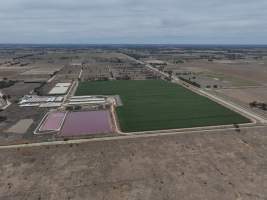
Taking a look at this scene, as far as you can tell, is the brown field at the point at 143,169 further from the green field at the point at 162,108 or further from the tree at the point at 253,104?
the tree at the point at 253,104

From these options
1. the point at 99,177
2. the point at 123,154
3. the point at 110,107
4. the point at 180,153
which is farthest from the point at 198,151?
the point at 110,107

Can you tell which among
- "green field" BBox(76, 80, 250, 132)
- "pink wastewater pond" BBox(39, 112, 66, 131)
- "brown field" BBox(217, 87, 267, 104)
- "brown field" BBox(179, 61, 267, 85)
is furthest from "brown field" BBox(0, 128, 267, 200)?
"brown field" BBox(179, 61, 267, 85)

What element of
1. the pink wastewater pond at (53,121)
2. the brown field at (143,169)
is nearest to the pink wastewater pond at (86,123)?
the pink wastewater pond at (53,121)

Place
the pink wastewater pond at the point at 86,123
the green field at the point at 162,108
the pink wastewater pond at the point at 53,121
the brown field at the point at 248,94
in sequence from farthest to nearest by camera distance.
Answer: the brown field at the point at 248,94
the green field at the point at 162,108
the pink wastewater pond at the point at 53,121
the pink wastewater pond at the point at 86,123

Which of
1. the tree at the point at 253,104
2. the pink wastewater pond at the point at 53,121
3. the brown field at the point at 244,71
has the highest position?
the tree at the point at 253,104

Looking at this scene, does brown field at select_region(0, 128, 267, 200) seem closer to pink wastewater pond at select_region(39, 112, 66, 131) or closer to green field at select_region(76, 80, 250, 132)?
green field at select_region(76, 80, 250, 132)

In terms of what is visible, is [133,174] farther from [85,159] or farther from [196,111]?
[196,111]
